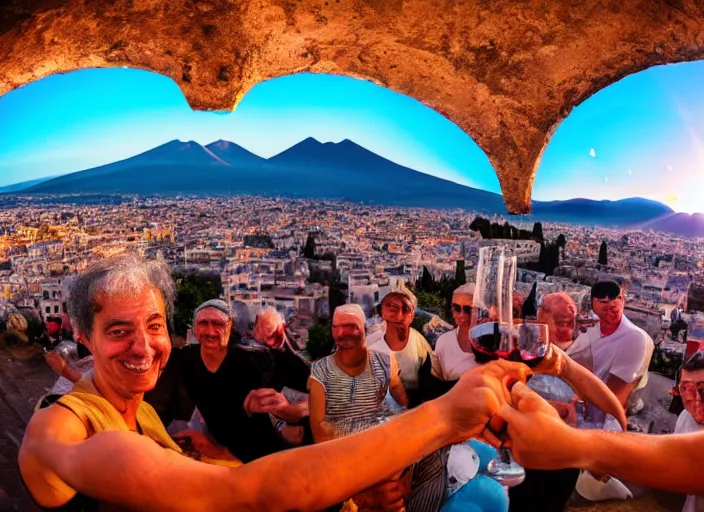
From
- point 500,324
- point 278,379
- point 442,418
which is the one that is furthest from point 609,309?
point 442,418

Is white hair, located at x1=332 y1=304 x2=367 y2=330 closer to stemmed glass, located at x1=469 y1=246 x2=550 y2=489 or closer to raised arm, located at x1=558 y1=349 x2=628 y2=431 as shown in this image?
raised arm, located at x1=558 y1=349 x2=628 y2=431

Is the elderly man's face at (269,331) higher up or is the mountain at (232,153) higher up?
the mountain at (232,153)

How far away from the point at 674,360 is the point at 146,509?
383cm

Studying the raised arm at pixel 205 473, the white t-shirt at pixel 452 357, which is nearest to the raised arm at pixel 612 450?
the raised arm at pixel 205 473

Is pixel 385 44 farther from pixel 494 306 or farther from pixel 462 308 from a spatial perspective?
pixel 494 306

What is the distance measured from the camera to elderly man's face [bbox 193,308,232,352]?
3527mm

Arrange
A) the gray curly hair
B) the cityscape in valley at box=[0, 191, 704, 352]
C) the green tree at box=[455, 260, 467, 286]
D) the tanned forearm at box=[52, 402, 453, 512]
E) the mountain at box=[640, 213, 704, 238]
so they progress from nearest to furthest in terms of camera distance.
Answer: the tanned forearm at box=[52, 402, 453, 512] < the gray curly hair < the mountain at box=[640, 213, 704, 238] < the cityscape in valley at box=[0, 191, 704, 352] < the green tree at box=[455, 260, 467, 286]

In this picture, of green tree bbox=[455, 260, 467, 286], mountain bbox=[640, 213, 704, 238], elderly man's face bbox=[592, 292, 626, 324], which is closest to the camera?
elderly man's face bbox=[592, 292, 626, 324]

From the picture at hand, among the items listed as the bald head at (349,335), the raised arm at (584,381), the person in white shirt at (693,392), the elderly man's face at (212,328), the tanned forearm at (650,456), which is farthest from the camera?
the elderly man's face at (212,328)

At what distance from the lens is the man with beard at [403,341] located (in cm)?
382

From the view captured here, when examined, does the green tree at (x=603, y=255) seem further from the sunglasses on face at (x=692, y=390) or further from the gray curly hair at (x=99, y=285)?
the gray curly hair at (x=99, y=285)

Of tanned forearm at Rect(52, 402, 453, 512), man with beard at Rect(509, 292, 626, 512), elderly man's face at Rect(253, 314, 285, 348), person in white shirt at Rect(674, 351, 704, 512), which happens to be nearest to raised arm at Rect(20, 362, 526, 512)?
tanned forearm at Rect(52, 402, 453, 512)

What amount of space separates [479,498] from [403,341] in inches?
55.9

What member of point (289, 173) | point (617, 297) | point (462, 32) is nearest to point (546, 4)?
point (462, 32)
